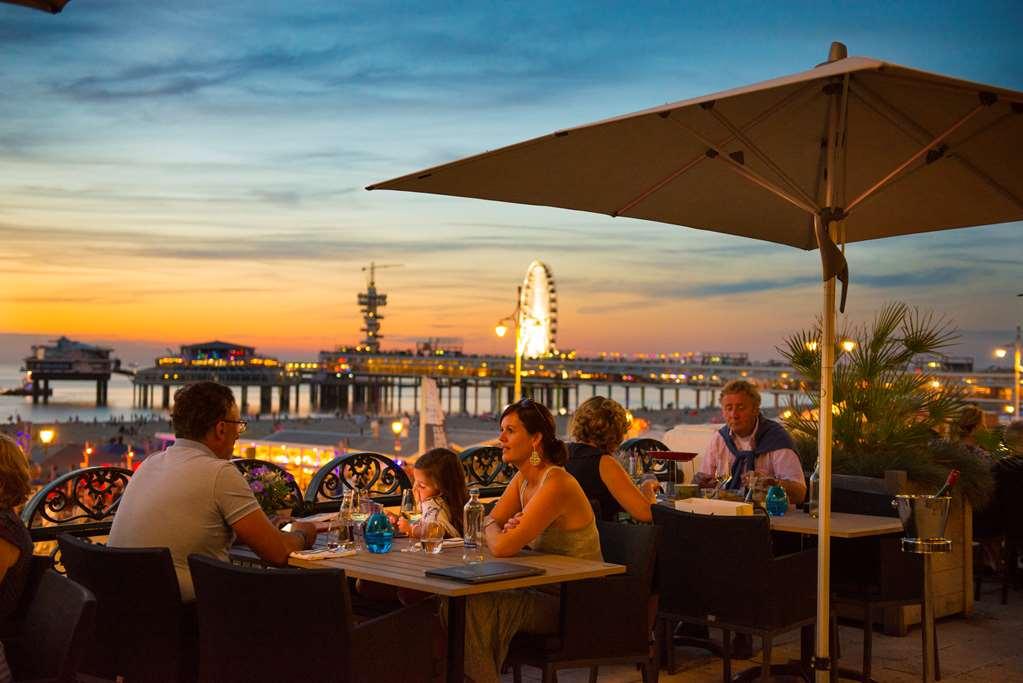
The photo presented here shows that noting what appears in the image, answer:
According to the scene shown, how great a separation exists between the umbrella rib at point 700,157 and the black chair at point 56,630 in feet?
8.88

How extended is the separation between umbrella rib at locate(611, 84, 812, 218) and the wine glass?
5.44ft

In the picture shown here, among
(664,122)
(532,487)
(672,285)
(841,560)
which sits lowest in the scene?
(841,560)

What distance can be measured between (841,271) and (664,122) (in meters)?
0.84

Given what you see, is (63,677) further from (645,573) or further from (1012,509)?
(1012,509)

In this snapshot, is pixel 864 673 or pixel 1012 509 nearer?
pixel 864 673

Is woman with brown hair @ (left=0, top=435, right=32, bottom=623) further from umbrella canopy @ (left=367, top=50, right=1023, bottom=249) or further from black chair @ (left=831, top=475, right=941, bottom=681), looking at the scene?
black chair @ (left=831, top=475, right=941, bottom=681)

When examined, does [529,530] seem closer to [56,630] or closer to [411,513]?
[411,513]

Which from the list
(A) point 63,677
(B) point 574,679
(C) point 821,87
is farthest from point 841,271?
(A) point 63,677

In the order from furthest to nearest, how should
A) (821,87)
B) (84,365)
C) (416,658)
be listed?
(84,365)
(821,87)
(416,658)

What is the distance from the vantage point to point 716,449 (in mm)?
6305

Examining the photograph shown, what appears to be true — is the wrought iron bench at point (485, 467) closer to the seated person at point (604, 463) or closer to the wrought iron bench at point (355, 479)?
the wrought iron bench at point (355, 479)

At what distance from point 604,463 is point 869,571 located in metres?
1.39

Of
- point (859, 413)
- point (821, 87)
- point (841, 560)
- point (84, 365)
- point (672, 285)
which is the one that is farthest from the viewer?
point (84, 365)

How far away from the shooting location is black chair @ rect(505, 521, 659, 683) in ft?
12.9
